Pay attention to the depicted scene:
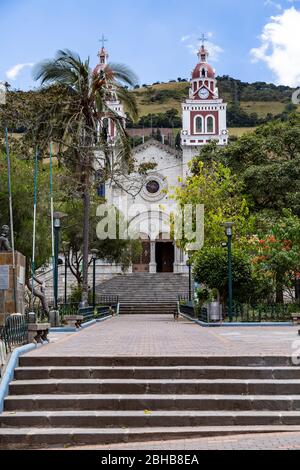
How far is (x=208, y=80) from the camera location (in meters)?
53.9

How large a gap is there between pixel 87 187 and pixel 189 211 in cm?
708

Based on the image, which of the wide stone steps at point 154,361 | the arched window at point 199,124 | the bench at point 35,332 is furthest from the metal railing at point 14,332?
the arched window at point 199,124

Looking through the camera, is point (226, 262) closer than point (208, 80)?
Yes

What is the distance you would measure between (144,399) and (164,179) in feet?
130

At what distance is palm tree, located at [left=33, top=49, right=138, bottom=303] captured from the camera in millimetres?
21531

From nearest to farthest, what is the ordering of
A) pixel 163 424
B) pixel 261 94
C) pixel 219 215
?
pixel 163 424
pixel 219 215
pixel 261 94

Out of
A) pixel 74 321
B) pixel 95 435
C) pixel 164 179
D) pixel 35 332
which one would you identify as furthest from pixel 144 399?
pixel 164 179

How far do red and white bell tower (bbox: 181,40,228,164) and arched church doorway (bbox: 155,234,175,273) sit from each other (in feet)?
22.2

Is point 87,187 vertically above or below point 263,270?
above

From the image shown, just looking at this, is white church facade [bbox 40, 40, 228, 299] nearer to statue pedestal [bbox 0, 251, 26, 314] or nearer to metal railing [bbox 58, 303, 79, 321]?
metal railing [bbox 58, 303, 79, 321]

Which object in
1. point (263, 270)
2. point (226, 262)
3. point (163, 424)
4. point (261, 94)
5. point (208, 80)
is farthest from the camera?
point (261, 94)

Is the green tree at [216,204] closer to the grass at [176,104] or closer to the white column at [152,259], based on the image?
the white column at [152,259]

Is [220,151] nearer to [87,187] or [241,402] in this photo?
[87,187]

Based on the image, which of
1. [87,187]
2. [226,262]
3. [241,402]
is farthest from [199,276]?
[241,402]
